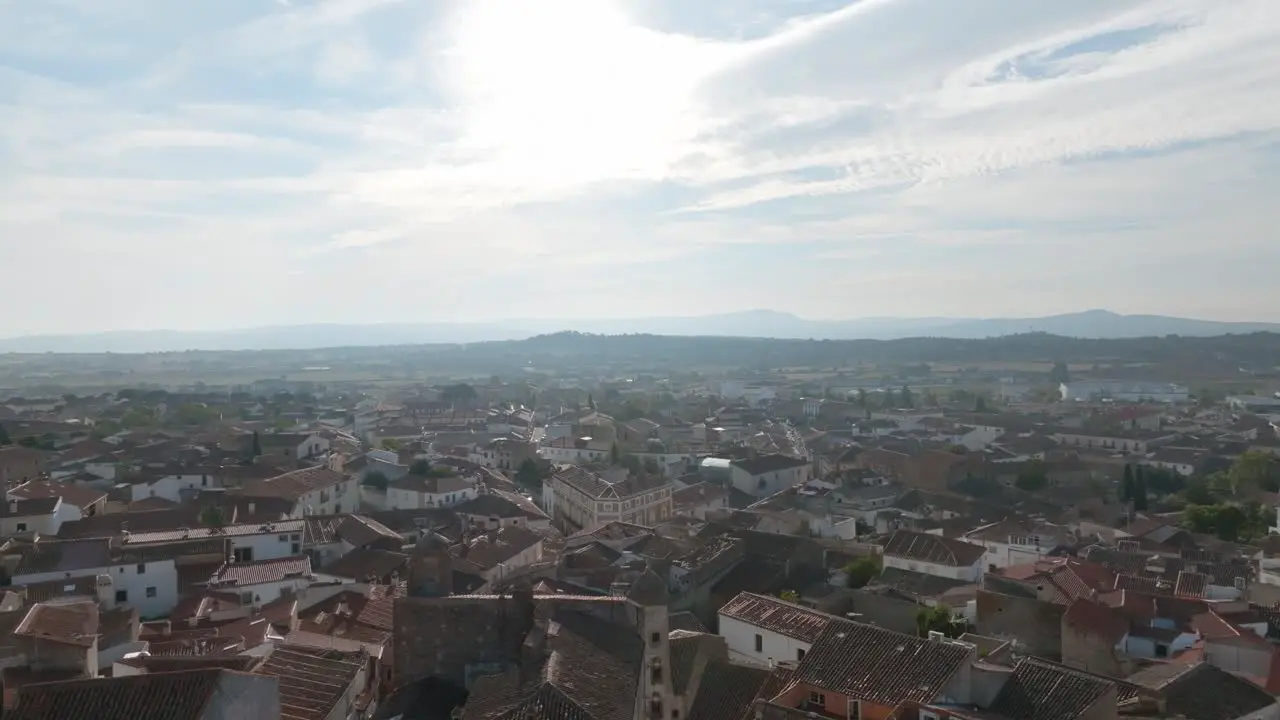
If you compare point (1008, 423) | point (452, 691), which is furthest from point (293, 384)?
point (452, 691)

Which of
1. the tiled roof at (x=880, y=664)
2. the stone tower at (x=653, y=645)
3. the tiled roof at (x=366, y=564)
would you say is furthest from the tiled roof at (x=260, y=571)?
the tiled roof at (x=880, y=664)

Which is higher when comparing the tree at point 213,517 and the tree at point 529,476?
the tree at point 213,517

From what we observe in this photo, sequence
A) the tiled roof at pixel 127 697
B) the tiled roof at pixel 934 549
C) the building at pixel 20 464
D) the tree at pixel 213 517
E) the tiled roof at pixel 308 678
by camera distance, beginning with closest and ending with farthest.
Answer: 1. the tiled roof at pixel 127 697
2. the tiled roof at pixel 308 678
3. the tiled roof at pixel 934 549
4. the tree at pixel 213 517
5. the building at pixel 20 464

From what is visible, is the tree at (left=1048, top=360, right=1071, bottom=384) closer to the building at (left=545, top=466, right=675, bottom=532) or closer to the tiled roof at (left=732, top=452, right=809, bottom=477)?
the tiled roof at (left=732, top=452, right=809, bottom=477)

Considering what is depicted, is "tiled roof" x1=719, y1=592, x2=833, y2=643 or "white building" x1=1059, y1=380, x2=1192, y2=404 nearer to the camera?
"tiled roof" x1=719, y1=592, x2=833, y2=643

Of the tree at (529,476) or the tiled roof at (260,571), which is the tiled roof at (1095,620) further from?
the tree at (529,476)

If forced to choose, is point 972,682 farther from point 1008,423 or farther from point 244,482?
point 1008,423

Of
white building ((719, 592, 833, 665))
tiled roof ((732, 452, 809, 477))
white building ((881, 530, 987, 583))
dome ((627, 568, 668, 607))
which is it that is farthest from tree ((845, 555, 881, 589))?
tiled roof ((732, 452, 809, 477))
